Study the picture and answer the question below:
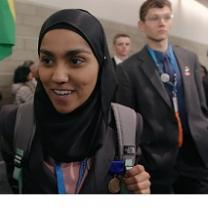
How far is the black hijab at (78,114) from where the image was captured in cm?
106

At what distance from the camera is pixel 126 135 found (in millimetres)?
1087

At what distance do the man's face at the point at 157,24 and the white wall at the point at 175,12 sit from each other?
118 inches

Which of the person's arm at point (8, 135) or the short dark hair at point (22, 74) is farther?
the short dark hair at point (22, 74)

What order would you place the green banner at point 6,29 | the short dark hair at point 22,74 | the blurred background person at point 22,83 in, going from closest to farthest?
1. the green banner at point 6,29
2. the blurred background person at point 22,83
3. the short dark hair at point 22,74

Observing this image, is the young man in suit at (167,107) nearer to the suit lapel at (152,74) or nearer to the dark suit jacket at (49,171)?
the suit lapel at (152,74)

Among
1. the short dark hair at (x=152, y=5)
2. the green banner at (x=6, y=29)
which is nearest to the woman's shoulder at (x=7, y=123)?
the green banner at (x=6, y=29)

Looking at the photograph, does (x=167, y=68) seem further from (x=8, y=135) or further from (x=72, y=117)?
(x=8, y=135)

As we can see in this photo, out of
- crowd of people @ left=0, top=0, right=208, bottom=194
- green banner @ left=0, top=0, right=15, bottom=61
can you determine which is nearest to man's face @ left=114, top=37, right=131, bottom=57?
green banner @ left=0, top=0, right=15, bottom=61

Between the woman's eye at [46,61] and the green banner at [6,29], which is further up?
the green banner at [6,29]

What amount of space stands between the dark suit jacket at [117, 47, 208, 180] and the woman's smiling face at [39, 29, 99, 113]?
905 millimetres

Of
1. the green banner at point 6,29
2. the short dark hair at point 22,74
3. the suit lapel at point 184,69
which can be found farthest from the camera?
the short dark hair at point 22,74

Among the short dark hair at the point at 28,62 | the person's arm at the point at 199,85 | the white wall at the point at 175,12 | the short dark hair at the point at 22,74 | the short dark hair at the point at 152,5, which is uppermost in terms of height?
the white wall at the point at 175,12
